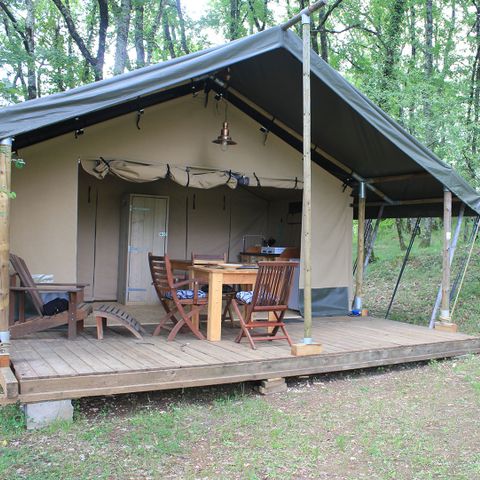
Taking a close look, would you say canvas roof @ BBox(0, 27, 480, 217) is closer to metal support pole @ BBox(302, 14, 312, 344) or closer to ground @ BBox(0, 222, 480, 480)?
metal support pole @ BBox(302, 14, 312, 344)

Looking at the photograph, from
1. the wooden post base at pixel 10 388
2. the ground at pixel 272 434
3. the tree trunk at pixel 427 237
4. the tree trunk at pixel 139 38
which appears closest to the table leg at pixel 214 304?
the ground at pixel 272 434

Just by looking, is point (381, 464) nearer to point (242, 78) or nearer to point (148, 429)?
point (148, 429)

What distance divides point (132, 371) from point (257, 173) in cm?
363

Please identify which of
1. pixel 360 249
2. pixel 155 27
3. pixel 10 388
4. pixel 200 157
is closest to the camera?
pixel 10 388

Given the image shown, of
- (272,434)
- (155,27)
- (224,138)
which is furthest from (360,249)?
(155,27)

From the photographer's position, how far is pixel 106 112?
5.71 m

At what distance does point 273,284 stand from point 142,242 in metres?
3.89

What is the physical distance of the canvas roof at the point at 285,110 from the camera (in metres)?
4.09

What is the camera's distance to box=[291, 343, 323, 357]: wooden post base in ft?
14.9

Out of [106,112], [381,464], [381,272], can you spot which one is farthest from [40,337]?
[381,272]

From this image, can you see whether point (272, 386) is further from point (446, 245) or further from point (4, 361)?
point (446, 245)

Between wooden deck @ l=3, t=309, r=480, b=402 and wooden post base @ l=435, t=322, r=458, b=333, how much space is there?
16 cm

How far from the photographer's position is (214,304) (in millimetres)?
4996

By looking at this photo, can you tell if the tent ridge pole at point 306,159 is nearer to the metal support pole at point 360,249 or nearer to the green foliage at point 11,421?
the green foliage at point 11,421
